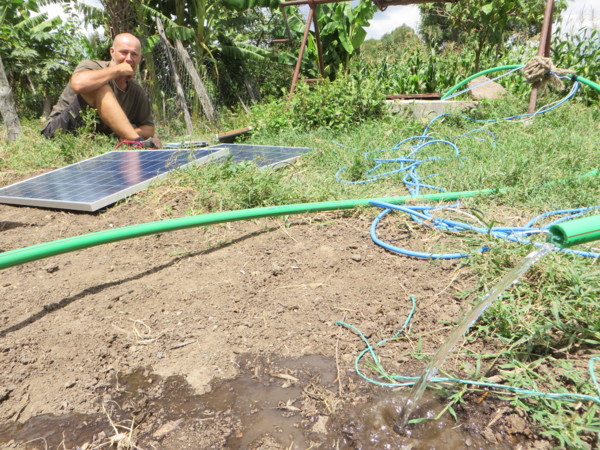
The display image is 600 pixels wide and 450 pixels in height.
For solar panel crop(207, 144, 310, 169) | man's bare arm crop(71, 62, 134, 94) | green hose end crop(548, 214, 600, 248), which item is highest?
man's bare arm crop(71, 62, 134, 94)

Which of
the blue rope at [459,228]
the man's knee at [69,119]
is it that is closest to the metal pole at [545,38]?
the blue rope at [459,228]

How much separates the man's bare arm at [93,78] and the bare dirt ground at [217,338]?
2195mm

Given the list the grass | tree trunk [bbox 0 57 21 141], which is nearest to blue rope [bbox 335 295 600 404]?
the grass

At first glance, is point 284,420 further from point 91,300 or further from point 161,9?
point 161,9

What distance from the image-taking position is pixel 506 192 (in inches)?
103

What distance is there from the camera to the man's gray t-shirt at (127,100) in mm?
4391

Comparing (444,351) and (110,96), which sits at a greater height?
(110,96)

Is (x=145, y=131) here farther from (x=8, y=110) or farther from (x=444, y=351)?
(x=444, y=351)

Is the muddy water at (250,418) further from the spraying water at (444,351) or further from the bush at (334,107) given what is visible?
the bush at (334,107)

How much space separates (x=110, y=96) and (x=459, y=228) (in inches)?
145

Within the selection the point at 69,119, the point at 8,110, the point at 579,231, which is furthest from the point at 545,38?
the point at 8,110

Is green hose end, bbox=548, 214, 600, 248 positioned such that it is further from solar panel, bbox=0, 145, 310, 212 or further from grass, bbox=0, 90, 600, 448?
solar panel, bbox=0, 145, 310, 212

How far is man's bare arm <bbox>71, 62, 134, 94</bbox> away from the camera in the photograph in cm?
401

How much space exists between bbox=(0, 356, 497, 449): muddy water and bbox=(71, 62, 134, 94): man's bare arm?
3512 mm
